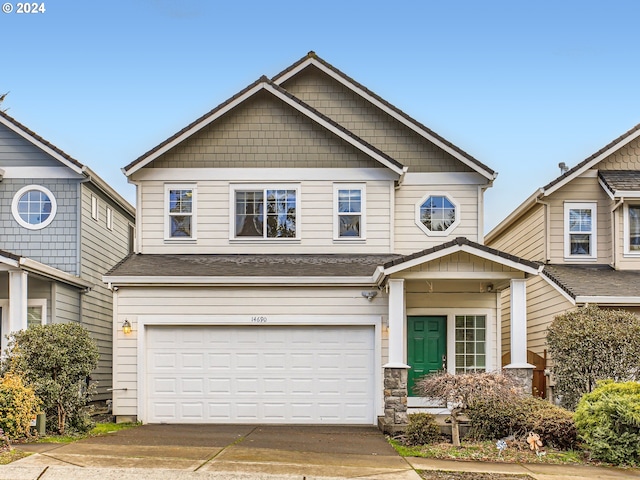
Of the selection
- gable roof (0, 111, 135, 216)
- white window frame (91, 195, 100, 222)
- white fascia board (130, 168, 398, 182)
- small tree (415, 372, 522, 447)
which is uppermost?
gable roof (0, 111, 135, 216)

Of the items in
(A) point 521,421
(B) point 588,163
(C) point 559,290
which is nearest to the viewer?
(A) point 521,421

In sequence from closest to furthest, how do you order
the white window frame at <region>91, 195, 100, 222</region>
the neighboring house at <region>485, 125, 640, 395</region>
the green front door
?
the green front door < the neighboring house at <region>485, 125, 640, 395</region> < the white window frame at <region>91, 195, 100, 222</region>

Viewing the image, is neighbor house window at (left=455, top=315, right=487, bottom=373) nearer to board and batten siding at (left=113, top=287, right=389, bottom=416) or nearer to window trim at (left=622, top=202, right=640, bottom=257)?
board and batten siding at (left=113, top=287, right=389, bottom=416)

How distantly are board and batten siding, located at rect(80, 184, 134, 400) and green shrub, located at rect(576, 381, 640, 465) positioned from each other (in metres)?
10.7

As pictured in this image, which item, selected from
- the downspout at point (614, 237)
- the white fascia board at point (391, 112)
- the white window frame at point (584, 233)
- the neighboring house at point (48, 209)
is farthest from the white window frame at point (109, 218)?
the downspout at point (614, 237)

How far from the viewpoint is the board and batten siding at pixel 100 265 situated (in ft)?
58.1

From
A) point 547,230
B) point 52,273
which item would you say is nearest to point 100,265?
point 52,273

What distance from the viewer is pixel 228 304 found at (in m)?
16.2

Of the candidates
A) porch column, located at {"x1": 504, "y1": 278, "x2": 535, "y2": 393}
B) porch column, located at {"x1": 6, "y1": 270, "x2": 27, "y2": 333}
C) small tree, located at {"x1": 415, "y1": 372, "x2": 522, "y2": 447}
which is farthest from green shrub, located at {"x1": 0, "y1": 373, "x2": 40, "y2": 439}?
porch column, located at {"x1": 504, "y1": 278, "x2": 535, "y2": 393}

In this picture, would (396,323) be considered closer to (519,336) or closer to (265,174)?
(519,336)

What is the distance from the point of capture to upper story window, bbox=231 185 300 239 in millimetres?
17547

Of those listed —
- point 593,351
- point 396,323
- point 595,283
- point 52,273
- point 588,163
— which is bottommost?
point 593,351

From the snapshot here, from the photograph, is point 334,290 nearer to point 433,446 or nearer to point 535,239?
point 433,446

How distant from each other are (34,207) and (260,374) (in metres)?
6.11
